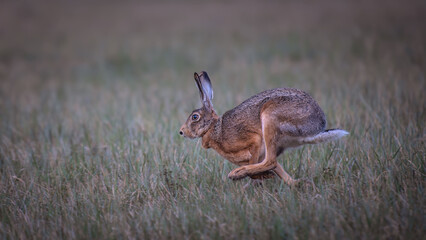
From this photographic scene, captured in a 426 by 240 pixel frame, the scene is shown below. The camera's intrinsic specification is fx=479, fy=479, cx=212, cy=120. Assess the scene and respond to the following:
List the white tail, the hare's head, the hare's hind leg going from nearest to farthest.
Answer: the white tail
the hare's hind leg
the hare's head

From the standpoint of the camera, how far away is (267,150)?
16.2 feet

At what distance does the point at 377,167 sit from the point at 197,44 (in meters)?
10.6

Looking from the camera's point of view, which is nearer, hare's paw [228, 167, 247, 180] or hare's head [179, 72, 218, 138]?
hare's paw [228, 167, 247, 180]

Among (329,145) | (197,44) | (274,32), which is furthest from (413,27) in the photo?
(329,145)

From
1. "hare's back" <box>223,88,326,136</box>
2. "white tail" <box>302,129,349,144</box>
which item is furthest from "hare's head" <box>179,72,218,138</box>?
"white tail" <box>302,129,349,144</box>

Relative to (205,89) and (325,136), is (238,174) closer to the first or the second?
(325,136)

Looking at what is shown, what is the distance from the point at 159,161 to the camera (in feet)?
18.9

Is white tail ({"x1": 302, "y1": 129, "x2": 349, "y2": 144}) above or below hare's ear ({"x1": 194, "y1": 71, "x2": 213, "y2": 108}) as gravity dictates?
below

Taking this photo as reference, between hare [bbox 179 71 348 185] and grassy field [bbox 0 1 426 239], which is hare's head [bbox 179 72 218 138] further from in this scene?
grassy field [bbox 0 1 426 239]

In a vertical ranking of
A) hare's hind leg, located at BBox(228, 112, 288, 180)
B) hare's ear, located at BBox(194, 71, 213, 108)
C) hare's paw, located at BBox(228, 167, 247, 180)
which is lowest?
hare's paw, located at BBox(228, 167, 247, 180)

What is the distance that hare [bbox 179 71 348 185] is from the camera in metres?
4.83

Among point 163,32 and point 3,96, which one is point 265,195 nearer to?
point 3,96

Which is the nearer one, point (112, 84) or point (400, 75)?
point (400, 75)

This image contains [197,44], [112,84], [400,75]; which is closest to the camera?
[400,75]
